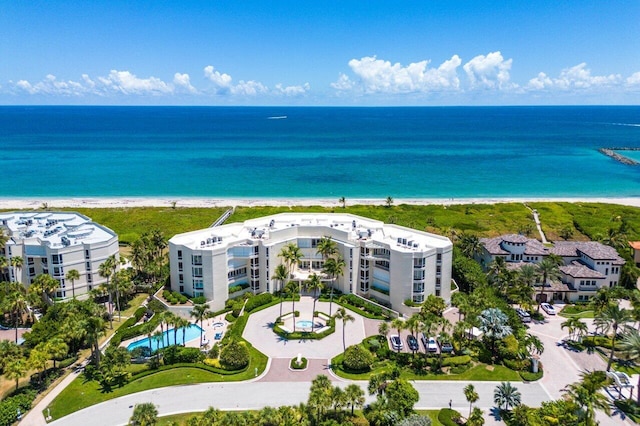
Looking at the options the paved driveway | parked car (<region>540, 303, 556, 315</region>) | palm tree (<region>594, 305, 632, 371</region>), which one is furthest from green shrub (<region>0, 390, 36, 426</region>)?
parked car (<region>540, 303, 556, 315</region>)

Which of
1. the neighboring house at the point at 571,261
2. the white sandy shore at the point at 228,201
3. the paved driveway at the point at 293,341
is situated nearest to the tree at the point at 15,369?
the paved driveway at the point at 293,341

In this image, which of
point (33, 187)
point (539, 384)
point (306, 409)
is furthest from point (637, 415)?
point (33, 187)

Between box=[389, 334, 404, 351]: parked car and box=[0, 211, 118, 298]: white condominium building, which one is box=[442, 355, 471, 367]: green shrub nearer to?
box=[389, 334, 404, 351]: parked car

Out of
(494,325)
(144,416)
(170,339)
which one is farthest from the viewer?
(170,339)

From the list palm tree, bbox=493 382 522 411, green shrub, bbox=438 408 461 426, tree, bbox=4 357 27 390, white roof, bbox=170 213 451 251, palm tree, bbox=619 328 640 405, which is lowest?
green shrub, bbox=438 408 461 426

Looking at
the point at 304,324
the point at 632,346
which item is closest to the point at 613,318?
the point at 632,346

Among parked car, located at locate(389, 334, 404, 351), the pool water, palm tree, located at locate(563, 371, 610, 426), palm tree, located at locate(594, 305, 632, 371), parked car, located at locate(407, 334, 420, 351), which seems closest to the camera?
palm tree, located at locate(563, 371, 610, 426)

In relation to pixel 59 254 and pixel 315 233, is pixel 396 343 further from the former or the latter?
pixel 59 254

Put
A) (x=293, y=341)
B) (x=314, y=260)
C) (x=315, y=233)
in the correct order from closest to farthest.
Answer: (x=293, y=341), (x=315, y=233), (x=314, y=260)
